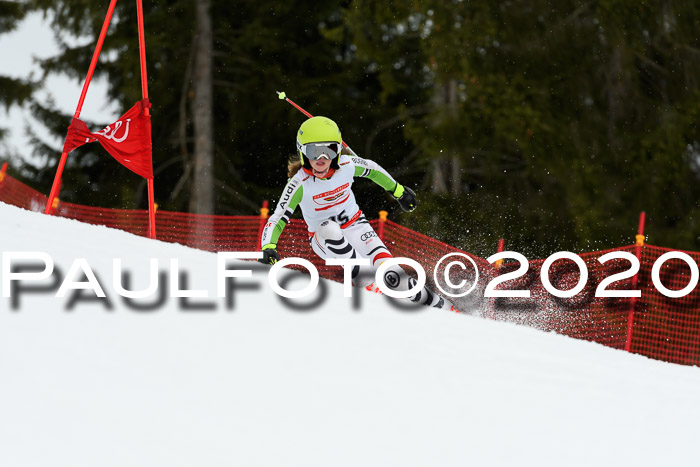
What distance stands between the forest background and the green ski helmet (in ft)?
25.1

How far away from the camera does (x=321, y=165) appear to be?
6.50m

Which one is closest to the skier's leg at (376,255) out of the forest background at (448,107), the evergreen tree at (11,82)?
the forest background at (448,107)

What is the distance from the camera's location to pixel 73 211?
14.0 meters

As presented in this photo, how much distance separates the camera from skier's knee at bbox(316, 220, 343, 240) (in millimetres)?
6777

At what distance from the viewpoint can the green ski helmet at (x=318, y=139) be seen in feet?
20.9

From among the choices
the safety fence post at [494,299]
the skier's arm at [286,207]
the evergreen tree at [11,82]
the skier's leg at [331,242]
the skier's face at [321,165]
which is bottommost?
the safety fence post at [494,299]

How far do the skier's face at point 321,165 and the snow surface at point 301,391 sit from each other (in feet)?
2.90

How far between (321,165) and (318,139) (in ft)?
0.68

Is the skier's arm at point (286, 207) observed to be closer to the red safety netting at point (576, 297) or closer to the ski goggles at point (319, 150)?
the ski goggles at point (319, 150)

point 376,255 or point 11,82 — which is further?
point 11,82

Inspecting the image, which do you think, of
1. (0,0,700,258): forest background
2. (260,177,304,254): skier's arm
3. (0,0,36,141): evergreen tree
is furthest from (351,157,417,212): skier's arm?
(0,0,36,141): evergreen tree

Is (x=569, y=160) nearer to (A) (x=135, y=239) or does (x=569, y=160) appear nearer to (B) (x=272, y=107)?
(B) (x=272, y=107)

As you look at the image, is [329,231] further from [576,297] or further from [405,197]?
[576,297]

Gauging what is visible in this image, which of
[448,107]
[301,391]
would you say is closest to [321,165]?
[301,391]
